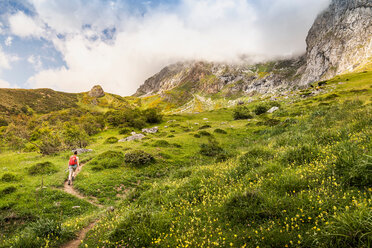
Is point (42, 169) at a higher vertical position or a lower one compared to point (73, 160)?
lower

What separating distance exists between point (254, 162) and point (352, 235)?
7.85 m

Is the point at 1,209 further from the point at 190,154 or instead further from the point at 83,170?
the point at 190,154

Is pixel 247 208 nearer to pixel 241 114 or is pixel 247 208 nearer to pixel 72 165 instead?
pixel 72 165

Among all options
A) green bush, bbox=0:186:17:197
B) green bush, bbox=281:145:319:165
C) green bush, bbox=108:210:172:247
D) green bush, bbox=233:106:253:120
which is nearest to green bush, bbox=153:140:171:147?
green bush, bbox=0:186:17:197

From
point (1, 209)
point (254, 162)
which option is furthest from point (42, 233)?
point (254, 162)

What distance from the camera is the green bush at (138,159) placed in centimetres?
2211

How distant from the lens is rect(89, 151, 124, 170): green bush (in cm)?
2136

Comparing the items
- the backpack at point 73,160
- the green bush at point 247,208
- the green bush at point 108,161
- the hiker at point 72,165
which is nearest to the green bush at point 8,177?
the hiker at point 72,165

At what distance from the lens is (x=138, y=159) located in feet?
72.7

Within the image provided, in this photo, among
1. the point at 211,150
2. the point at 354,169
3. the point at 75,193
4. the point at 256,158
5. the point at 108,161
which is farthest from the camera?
the point at 211,150

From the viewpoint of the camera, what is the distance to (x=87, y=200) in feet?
49.1

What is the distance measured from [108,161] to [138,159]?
414 cm

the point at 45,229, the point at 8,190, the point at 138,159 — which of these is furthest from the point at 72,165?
the point at 45,229

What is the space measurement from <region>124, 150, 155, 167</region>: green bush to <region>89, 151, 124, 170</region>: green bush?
1166 mm
